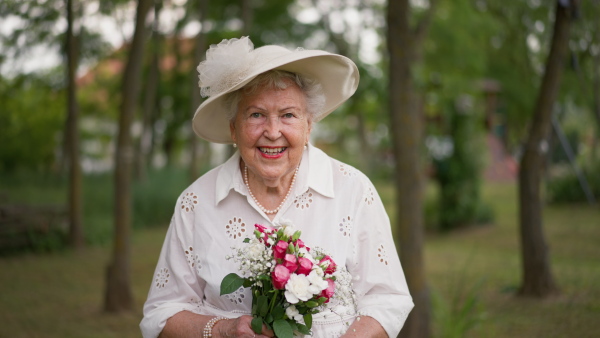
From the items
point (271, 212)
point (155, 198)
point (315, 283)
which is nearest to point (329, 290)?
point (315, 283)

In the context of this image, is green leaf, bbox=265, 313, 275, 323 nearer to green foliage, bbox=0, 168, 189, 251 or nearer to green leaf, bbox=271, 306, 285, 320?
green leaf, bbox=271, 306, 285, 320

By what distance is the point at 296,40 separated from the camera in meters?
14.5

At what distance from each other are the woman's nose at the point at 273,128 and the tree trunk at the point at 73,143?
9654 millimetres

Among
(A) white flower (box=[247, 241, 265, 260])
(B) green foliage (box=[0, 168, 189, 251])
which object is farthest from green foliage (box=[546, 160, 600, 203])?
(A) white flower (box=[247, 241, 265, 260])

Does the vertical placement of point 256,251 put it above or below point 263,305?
above

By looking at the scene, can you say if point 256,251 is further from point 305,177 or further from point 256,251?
point 305,177

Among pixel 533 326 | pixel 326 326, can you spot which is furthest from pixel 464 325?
pixel 326 326

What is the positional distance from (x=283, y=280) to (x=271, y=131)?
69 centimetres

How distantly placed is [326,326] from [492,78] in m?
16.8

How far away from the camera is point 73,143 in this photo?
11.9 meters

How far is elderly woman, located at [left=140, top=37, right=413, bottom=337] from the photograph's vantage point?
2697 mm

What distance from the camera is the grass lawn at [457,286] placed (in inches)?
266

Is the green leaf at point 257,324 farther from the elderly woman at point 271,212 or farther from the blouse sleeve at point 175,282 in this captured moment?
the blouse sleeve at point 175,282

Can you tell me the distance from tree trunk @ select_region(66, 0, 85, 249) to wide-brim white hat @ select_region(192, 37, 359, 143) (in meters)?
9.39
